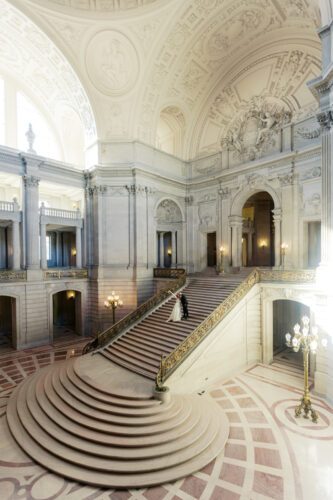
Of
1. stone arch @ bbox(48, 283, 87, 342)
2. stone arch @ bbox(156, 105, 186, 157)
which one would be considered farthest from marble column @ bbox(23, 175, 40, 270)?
stone arch @ bbox(156, 105, 186, 157)

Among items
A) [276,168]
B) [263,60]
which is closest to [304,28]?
[263,60]

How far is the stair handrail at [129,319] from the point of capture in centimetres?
1206

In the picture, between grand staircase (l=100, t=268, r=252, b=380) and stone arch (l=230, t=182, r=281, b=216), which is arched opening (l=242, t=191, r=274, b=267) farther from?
grand staircase (l=100, t=268, r=252, b=380)

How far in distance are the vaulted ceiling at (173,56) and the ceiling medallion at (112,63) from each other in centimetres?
5

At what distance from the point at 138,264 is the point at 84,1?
44.8ft

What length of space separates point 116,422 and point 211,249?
15593mm

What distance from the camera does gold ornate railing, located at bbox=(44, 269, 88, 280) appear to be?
50.7ft

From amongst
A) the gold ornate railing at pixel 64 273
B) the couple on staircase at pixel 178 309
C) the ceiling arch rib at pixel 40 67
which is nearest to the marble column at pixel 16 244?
the gold ornate railing at pixel 64 273

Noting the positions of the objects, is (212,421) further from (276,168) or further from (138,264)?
(276,168)

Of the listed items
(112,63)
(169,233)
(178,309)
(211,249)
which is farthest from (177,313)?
(112,63)

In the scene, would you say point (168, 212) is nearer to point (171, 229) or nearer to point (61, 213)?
point (171, 229)

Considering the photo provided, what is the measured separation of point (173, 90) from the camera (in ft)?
56.5

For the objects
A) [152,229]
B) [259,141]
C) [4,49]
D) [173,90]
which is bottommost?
[152,229]

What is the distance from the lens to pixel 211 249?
2103 centimetres
